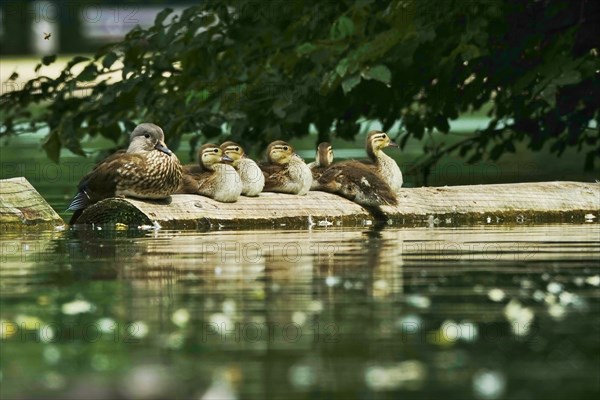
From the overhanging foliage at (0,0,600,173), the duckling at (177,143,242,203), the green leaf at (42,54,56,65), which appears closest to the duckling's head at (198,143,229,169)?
the duckling at (177,143,242,203)

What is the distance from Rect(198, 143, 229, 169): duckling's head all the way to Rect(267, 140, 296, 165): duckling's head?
0.57 m

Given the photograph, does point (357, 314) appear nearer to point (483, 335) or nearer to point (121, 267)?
point (483, 335)

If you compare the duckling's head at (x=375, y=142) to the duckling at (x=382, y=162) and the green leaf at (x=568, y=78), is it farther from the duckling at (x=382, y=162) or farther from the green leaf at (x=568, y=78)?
the green leaf at (x=568, y=78)

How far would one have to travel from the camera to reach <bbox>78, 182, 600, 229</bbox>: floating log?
14.9 meters

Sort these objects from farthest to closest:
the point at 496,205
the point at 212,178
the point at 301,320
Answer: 1. the point at 496,205
2. the point at 212,178
3. the point at 301,320

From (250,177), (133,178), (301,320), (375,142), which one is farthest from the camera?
(375,142)

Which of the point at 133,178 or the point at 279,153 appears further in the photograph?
the point at 279,153

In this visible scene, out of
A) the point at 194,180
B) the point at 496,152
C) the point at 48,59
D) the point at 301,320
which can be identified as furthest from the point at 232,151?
the point at 301,320

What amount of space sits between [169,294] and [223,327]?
1.35m

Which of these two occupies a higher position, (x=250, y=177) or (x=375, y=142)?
(x=375, y=142)

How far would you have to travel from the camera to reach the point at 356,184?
16.0m

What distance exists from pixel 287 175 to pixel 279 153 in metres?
0.56

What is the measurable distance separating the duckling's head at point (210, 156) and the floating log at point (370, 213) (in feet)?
1.77

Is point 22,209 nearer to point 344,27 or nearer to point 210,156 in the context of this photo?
point 210,156
